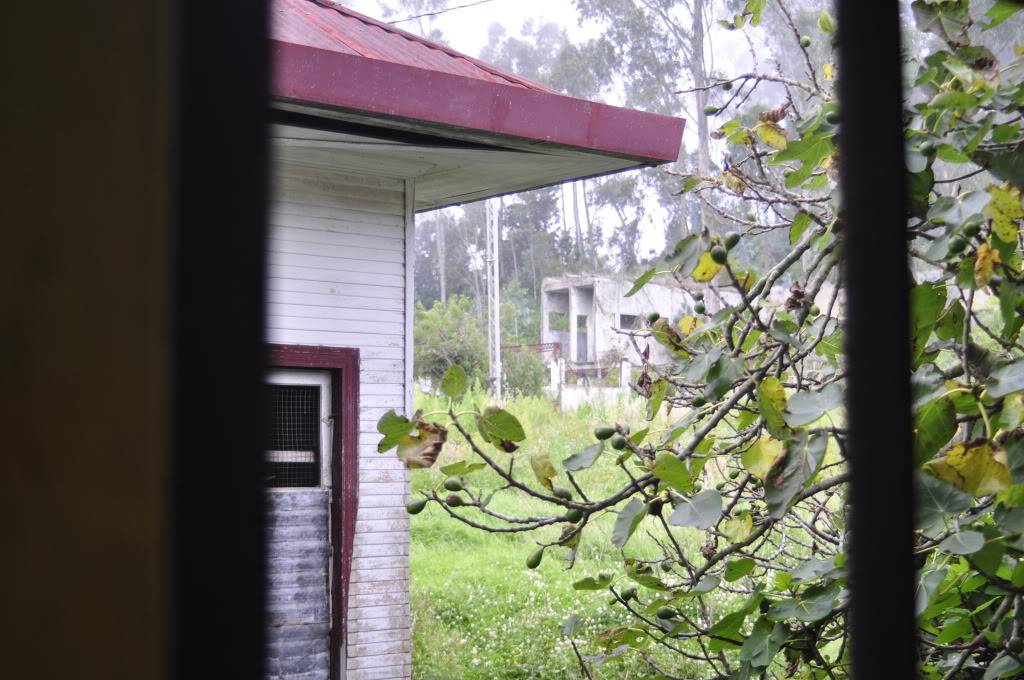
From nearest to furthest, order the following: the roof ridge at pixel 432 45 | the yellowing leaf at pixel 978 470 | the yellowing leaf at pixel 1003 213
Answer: the yellowing leaf at pixel 978 470, the yellowing leaf at pixel 1003 213, the roof ridge at pixel 432 45

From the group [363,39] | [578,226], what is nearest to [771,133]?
[363,39]

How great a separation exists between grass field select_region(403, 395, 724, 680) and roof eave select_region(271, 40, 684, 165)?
165cm

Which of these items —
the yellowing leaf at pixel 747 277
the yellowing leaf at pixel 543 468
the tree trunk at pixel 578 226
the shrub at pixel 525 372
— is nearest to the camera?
the yellowing leaf at pixel 543 468

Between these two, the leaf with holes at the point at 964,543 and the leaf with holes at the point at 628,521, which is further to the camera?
the leaf with holes at the point at 628,521

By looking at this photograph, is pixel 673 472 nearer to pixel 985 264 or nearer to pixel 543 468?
pixel 543 468

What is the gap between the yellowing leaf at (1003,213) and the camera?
90cm

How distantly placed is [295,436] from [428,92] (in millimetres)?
1557

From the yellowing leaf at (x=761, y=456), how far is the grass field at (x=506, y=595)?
364 centimetres

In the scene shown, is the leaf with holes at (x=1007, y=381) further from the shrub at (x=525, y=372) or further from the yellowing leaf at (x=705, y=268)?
the shrub at (x=525, y=372)

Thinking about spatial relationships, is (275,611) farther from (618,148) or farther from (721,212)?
(721,212)

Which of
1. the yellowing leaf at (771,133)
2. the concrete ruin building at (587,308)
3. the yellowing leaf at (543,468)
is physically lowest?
the yellowing leaf at (543,468)

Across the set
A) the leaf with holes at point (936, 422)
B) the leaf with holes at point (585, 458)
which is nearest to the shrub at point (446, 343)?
the leaf with holes at point (585, 458)

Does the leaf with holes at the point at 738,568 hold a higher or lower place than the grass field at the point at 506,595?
higher

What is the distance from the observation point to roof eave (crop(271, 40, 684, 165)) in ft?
9.62
